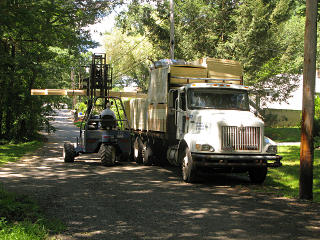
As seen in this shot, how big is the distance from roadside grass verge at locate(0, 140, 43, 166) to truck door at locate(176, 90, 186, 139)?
771 cm

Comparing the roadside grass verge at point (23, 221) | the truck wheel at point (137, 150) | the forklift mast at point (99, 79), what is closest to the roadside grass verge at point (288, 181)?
the truck wheel at point (137, 150)

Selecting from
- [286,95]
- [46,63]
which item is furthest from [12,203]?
[286,95]

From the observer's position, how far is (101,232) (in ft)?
22.7

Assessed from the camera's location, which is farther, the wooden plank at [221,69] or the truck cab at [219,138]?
the wooden plank at [221,69]

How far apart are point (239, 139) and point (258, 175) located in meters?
1.47

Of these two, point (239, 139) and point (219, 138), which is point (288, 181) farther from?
point (219, 138)

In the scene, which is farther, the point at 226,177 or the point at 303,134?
the point at 226,177

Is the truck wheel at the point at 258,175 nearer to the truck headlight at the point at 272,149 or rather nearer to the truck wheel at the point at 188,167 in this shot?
the truck headlight at the point at 272,149

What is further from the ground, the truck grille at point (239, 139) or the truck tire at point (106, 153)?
the truck grille at point (239, 139)

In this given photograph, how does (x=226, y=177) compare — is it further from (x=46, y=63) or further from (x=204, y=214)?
(x=46, y=63)

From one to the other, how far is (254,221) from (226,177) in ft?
21.7

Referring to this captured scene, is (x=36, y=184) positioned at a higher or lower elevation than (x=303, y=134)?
lower

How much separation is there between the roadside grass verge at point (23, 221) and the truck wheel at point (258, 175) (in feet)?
21.7

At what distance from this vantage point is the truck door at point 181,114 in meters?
13.3
